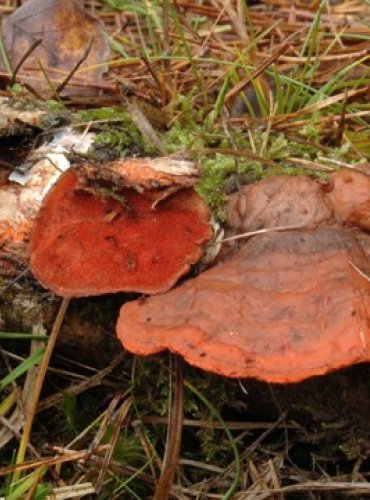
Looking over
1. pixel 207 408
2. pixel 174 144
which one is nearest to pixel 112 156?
pixel 174 144

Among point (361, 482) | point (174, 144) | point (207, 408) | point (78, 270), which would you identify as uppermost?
point (78, 270)

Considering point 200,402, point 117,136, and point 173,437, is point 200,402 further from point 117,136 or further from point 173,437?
point 117,136

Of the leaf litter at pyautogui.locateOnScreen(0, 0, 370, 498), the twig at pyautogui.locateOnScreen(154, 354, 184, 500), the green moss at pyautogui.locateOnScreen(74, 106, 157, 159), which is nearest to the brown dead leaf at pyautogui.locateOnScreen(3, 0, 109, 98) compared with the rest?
the leaf litter at pyautogui.locateOnScreen(0, 0, 370, 498)

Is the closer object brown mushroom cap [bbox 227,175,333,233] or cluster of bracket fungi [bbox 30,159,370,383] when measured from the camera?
cluster of bracket fungi [bbox 30,159,370,383]

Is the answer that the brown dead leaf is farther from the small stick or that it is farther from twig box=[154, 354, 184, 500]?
twig box=[154, 354, 184, 500]

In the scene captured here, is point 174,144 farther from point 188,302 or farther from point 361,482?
point 361,482

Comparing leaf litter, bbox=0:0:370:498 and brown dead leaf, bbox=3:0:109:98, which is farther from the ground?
brown dead leaf, bbox=3:0:109:98

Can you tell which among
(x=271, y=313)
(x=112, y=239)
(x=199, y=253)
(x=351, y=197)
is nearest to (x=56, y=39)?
(x=112, y=239)

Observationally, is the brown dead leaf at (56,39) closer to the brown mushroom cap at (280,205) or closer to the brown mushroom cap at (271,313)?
the brown mushroom cap at (280,205)
